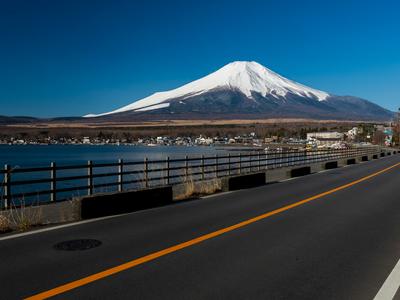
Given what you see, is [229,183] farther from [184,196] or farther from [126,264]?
[126,264]

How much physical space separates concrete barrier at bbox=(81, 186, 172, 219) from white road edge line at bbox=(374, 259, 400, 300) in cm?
625

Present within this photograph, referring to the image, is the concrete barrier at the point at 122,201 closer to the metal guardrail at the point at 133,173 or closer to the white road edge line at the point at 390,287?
the metal guardrail at the point at 133,173

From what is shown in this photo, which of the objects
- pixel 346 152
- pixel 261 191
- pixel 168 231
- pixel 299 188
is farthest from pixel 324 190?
pixel 346 152

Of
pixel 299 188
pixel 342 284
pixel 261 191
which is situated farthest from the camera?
pixel 299 188

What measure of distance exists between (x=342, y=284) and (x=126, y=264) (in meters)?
2.65

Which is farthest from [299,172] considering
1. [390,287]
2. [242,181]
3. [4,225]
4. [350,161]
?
[390,287]

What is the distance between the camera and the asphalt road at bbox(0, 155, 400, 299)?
5371mm

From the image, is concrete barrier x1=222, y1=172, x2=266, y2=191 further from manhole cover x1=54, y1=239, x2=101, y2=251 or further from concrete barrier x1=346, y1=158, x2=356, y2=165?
concrete barrier x1=346, y1=158, x2=356, y2=165

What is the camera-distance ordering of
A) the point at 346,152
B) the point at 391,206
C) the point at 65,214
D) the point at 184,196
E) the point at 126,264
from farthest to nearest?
the point at 346,152
the point at 184,196
the point at 391,206
the point at 65,214
the point at 126,264

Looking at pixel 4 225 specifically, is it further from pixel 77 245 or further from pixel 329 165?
pixel 329 165

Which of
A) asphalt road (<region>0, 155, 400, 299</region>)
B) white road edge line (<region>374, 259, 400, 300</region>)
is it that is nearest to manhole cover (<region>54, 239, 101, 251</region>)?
asphalt road (<region>0, 155, 400, 299</region>)

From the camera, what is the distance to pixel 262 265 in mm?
6426

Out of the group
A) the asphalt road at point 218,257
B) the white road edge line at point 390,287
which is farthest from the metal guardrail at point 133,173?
the white road edge line at point 390,287

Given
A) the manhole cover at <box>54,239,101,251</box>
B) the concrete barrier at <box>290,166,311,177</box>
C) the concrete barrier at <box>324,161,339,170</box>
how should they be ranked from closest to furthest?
the manhole cover at <box>54,239,101,251</box>, the concrete barrier at <box>290,166,311,177</box>, the concrete barrier at <box>324,161,339,170</box>
